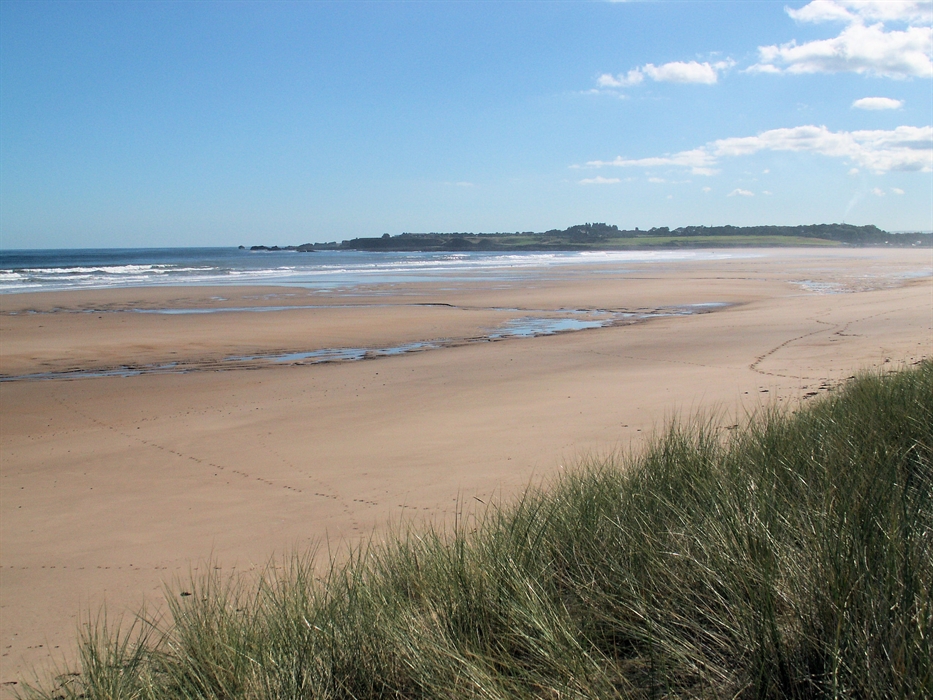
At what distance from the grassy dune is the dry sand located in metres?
1.68

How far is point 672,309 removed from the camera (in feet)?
69.5

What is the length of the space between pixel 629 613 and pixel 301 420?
641cm

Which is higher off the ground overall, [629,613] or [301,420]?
[629,613]

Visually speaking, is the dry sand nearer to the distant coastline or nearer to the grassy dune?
the grassy dune

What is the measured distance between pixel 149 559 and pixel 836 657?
408 cm

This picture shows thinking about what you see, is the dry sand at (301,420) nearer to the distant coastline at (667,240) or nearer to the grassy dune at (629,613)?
the grassy dune at (629,613)

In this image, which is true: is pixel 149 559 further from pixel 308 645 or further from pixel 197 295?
pixel 197 295

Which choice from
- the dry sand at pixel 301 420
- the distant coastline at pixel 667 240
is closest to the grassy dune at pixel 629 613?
the dry sand at pixel 301 420

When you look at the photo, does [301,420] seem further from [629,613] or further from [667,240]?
[667,240]

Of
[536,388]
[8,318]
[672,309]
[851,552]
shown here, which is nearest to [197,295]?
[8,318]

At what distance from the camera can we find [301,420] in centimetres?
838

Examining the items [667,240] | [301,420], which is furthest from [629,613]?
[667,240]

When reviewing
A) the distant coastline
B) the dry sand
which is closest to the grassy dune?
the dry sand

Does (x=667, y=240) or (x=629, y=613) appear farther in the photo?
(x=667, y=240)
